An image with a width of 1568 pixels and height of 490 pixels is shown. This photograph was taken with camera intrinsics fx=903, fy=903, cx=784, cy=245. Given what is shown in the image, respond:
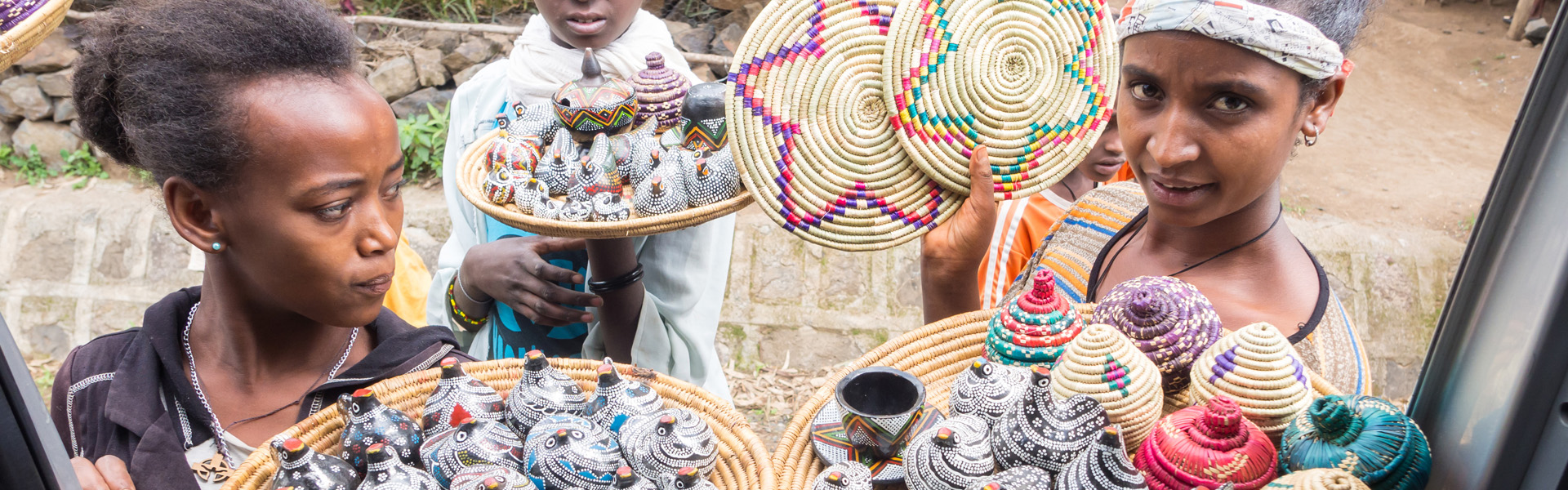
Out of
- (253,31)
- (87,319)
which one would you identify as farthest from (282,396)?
(87,319)

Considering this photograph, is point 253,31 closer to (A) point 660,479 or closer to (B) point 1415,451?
(A) point 660,479

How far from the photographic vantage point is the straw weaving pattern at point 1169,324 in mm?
1458

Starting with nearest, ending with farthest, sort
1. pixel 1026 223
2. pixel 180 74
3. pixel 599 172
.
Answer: pixel 180 74 < pixel 599 172 < pixel 1026 223

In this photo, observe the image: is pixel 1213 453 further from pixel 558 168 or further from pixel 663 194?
pixel 558 168

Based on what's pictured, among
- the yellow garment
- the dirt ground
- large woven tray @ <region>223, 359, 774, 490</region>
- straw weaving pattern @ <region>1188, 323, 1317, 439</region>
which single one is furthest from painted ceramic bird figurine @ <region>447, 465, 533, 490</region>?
the dirt ground

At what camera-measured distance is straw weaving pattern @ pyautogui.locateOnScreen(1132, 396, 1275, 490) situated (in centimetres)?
119

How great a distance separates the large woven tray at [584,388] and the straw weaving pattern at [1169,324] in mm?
643

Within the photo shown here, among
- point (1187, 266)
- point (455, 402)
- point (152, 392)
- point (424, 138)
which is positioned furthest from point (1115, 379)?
point (424, 138)

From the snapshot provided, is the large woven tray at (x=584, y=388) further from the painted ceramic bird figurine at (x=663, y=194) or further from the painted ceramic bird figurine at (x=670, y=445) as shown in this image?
the painted ceramic bird figurine at (x=663, y=194)

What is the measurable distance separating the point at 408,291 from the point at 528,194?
1225 millimetres

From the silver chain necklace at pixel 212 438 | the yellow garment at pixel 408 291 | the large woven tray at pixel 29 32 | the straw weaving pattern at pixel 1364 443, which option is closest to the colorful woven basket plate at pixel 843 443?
the straw weaving pattern at pixel 1364 443

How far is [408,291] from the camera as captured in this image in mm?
3004

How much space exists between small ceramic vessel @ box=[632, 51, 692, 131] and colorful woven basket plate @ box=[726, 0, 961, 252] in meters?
0.54

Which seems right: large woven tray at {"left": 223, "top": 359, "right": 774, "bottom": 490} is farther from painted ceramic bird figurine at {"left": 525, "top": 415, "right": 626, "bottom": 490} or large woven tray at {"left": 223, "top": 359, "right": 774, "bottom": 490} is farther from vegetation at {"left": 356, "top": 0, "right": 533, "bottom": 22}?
vegetation at {"left": 356, "top": 0, "right": 533, "bottom": 22}
